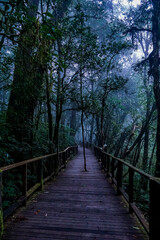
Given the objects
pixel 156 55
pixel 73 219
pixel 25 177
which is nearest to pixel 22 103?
pixel 25 177

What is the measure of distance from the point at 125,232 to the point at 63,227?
3.36 ft

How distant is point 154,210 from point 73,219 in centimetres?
158

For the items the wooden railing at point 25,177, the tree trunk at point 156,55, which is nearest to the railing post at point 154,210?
the wooden railing at point 25,177

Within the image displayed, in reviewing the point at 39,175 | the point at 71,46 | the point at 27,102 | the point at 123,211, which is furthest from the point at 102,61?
the point at 123,211

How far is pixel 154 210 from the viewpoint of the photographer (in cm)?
221

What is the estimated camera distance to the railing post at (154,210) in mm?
2119

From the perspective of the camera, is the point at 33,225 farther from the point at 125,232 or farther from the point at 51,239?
the point at 125,232

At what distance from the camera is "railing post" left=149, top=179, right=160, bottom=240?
2.12 meters

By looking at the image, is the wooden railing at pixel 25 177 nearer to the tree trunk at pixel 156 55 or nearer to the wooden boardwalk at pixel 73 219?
the wooden boardwalk at pixel 73 219

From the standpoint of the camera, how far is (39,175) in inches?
191

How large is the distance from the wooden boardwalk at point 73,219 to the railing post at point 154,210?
0.49m

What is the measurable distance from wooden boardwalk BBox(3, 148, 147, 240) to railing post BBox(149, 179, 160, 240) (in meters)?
0.49

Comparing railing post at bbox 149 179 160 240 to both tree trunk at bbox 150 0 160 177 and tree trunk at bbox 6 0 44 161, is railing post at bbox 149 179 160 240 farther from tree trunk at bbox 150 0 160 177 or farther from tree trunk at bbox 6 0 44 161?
tree trunk at bbox 150 0 160 177

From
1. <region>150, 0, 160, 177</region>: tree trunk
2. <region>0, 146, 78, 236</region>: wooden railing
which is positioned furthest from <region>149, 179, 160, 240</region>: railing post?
<region>150, 0, 160, 177</region>: tree trunk
